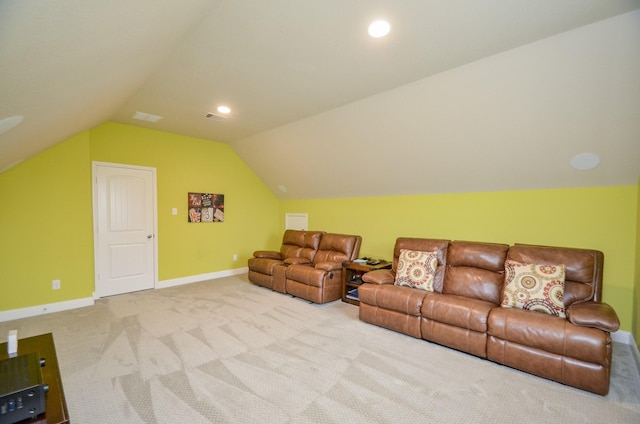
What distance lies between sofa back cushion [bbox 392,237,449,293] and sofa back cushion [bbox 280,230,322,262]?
1610mm

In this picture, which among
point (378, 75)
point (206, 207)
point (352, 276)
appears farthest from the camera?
point (206, 207)

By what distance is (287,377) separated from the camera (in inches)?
92.7

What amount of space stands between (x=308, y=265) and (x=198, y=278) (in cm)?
225

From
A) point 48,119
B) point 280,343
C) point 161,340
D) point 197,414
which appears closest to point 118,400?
point 197,414

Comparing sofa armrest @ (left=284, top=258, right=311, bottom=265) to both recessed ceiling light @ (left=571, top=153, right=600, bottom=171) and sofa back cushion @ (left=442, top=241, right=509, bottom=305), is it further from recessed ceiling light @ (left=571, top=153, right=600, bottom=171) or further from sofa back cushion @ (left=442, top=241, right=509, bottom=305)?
recessed ceiling light @ (left=571, top=153, right=600, bottom=171)

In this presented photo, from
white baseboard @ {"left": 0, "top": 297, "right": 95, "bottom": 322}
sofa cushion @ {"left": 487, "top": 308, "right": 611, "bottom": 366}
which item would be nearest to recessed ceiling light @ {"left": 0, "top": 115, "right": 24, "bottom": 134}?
white baseboard @ {"left": 0, "top": 297, "right": 95, "bottom": 322}

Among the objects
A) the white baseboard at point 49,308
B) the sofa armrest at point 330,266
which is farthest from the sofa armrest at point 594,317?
the white baseboard at point 49,308

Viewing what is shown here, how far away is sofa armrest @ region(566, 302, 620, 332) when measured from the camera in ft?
7.04

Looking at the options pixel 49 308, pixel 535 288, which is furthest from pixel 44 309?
pixel 535 288

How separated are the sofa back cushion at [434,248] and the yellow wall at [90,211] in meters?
3.57

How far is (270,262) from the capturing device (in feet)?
16.0

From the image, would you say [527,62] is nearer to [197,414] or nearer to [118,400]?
[197,414]

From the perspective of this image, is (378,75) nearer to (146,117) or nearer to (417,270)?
(417,270)

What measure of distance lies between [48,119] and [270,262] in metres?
3.28
